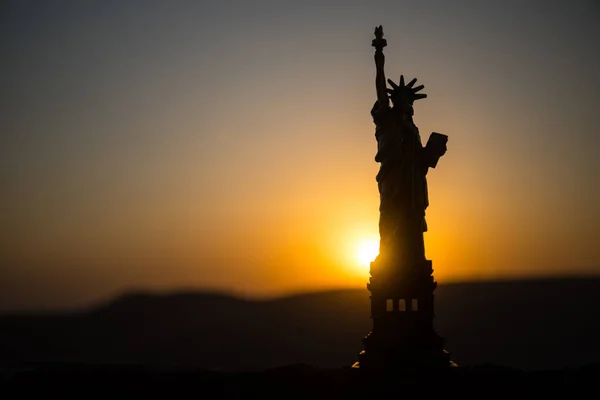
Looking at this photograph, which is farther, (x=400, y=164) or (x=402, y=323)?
(x=400, y=164)

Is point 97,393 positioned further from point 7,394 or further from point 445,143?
point 445,143

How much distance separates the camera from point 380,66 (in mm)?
17203

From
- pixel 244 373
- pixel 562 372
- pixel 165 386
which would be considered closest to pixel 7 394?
pixel 165 386

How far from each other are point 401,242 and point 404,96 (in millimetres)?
3821

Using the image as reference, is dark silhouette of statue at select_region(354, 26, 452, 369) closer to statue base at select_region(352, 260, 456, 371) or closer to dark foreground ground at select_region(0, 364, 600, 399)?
statue base at select_region(352, 260, 456, 371)

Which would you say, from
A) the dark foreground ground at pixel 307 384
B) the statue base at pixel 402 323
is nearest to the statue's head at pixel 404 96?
the statue base at pixel 402 323

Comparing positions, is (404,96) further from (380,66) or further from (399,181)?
(399,181)

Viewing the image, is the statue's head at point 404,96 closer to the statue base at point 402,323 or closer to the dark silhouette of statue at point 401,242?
the dark silhouette of statue at point 401,242

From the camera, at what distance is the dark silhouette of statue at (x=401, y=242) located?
51.5 feet

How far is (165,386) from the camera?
1409 centimetres

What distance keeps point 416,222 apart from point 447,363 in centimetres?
360

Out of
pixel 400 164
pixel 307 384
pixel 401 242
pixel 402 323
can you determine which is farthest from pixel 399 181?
pixel 307 384

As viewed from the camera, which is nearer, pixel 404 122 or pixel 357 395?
pixel 357 395

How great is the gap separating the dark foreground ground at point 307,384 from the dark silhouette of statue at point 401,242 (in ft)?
2.95
